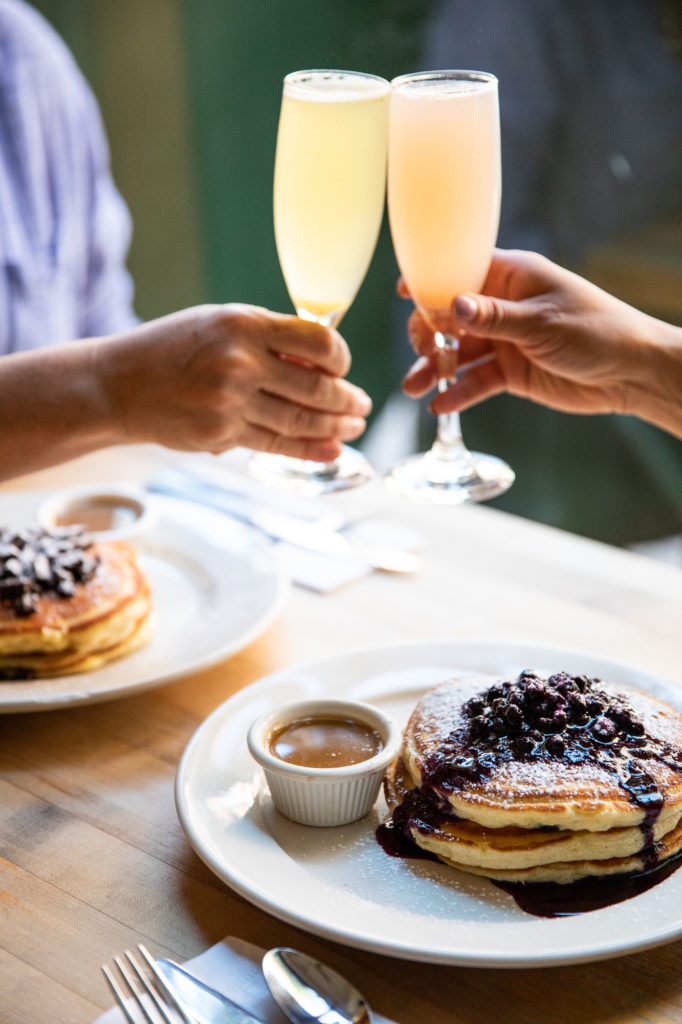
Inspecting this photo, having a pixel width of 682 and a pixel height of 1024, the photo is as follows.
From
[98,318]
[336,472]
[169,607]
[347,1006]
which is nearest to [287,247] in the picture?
[336,472]

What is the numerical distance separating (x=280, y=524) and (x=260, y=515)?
0.04 metres

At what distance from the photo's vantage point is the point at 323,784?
1.03 meters

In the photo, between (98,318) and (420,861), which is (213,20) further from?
(420,861)

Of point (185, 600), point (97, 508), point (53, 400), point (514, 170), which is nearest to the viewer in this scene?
point (53, 400)

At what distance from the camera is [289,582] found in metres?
1.62

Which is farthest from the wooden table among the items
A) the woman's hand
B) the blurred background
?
the blurred background

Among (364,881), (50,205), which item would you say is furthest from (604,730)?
(50,205)

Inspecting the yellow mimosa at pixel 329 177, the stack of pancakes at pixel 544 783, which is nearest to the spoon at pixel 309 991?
the stack of pancakes at pixel 544 783

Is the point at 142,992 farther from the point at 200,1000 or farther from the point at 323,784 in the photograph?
the point at 323,784

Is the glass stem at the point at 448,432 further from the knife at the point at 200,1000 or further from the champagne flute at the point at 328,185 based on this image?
the knife at the point at 200,1000

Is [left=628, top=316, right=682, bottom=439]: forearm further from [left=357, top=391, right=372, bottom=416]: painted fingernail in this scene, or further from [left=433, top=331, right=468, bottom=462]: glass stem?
[left=357, top=391, right=372, bottom=416]: painted fingernail

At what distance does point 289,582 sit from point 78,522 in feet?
1.41

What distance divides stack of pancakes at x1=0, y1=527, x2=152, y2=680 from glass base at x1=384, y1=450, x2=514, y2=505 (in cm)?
42

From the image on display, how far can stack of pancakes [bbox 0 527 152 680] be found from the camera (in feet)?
4.56
